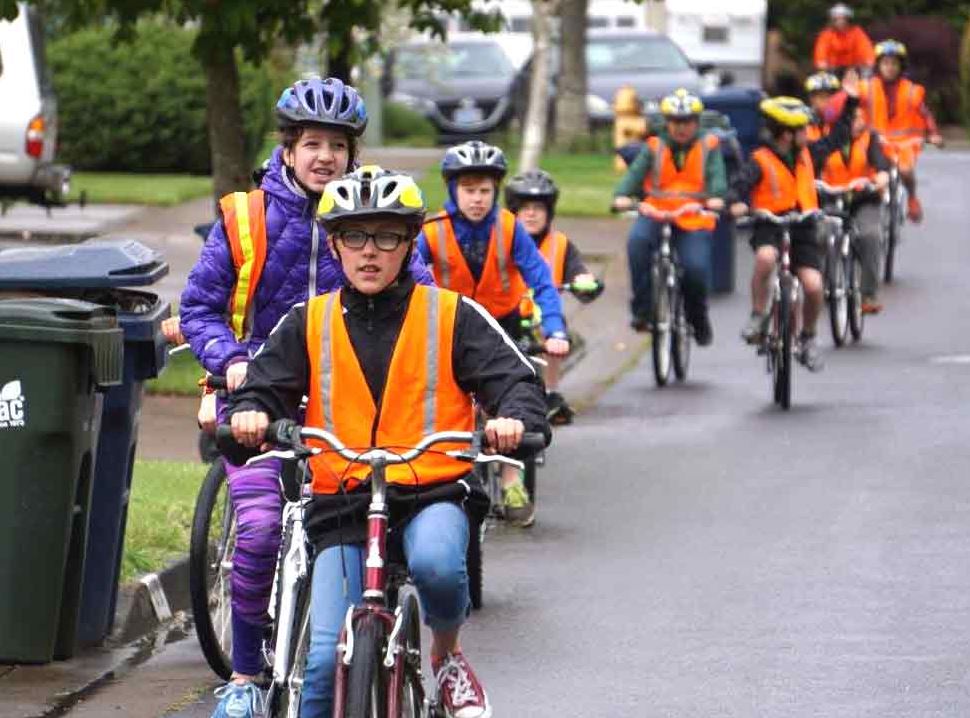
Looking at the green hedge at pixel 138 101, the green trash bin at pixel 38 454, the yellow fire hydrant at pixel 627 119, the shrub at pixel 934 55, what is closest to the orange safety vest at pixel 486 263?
the green trash bin at pixel 38 454

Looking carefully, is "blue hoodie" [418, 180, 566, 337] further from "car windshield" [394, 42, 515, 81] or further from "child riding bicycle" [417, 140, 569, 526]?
"car windshield" [394, 42, 515, 81]

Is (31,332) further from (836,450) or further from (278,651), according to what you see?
(836,450)

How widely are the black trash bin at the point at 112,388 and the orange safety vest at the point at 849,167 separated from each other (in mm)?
10827

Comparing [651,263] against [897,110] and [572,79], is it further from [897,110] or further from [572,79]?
[572,79]

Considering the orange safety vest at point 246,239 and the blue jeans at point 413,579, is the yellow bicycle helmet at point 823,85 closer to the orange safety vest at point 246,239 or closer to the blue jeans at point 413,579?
the orange safety vest at point 246,239

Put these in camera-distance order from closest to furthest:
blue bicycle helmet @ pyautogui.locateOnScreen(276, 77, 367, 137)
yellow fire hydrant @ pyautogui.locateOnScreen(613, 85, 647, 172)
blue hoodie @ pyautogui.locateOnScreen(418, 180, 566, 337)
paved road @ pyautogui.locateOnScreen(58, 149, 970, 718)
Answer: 1. blue bicycle helmet @ pyautogui.locateOnScreen(276, 77, 367, 137)
2. paved road @ pyautogui.locateOnScreen(58, 149, 970, 718)
3. blue hoodie @ pyautogui.locateOnScreen(418, 180, 566, 337)
4. yellow fire hydrant @ pyautogui.locateOnScreen(613, 85, 647, 172)

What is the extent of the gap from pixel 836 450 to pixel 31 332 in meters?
6.72

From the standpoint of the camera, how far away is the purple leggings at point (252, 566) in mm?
7355

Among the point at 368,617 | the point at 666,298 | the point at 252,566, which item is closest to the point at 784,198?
the point at 666,298

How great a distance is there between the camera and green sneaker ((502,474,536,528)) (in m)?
11.5

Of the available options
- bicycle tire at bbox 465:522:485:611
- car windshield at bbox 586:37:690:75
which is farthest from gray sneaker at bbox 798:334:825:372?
car windshield at bbox 586:37:690:75

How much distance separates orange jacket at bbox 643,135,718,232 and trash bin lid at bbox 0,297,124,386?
350 inches

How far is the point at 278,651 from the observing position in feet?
21.0

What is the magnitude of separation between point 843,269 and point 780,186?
239 centimetres
